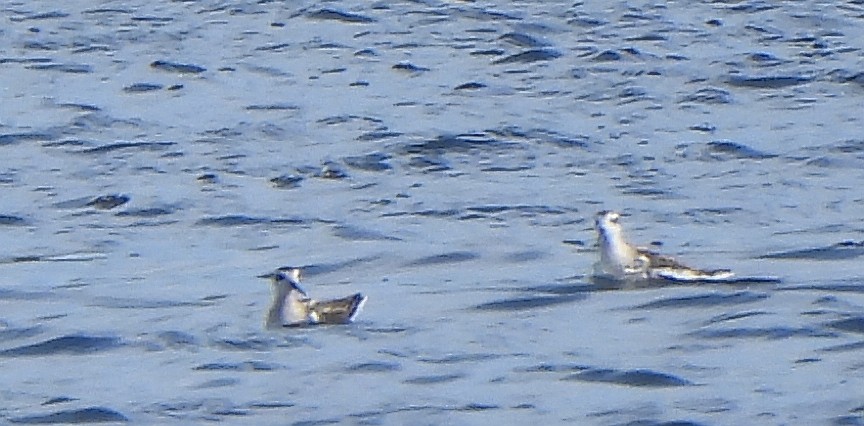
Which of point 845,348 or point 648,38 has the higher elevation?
point 648,38


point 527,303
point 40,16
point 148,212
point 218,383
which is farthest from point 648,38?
point 218,383

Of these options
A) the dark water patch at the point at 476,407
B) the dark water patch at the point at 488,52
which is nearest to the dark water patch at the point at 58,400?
the dark water patch at the point at 476,407

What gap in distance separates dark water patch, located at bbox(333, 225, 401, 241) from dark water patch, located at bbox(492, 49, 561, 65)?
8.00 metres

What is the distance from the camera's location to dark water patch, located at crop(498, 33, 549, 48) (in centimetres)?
2741

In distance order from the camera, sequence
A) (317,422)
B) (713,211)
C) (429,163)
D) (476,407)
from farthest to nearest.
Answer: (429,163) < (713,211) < (476,407) < (317,422)

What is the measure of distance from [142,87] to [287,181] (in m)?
5.33

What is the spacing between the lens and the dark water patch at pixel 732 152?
70.4ft

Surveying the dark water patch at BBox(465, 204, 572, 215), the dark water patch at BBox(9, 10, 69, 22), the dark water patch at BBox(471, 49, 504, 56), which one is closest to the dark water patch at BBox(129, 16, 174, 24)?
the dark water patch at BBox(9, 10, 69, 22)

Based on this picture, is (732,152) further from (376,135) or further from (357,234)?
(357,234)

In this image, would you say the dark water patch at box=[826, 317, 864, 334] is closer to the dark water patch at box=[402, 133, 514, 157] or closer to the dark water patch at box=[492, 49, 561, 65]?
the dark water patch at box=[402, 133, 514, 157]

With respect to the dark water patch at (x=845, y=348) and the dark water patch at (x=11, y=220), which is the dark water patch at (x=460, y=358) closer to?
the dark water patch at (x=845, y=348)

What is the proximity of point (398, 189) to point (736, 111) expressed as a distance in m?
4.77

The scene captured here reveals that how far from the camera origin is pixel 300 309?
15.1 m

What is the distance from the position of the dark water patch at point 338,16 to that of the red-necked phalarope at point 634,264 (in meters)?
13.1
